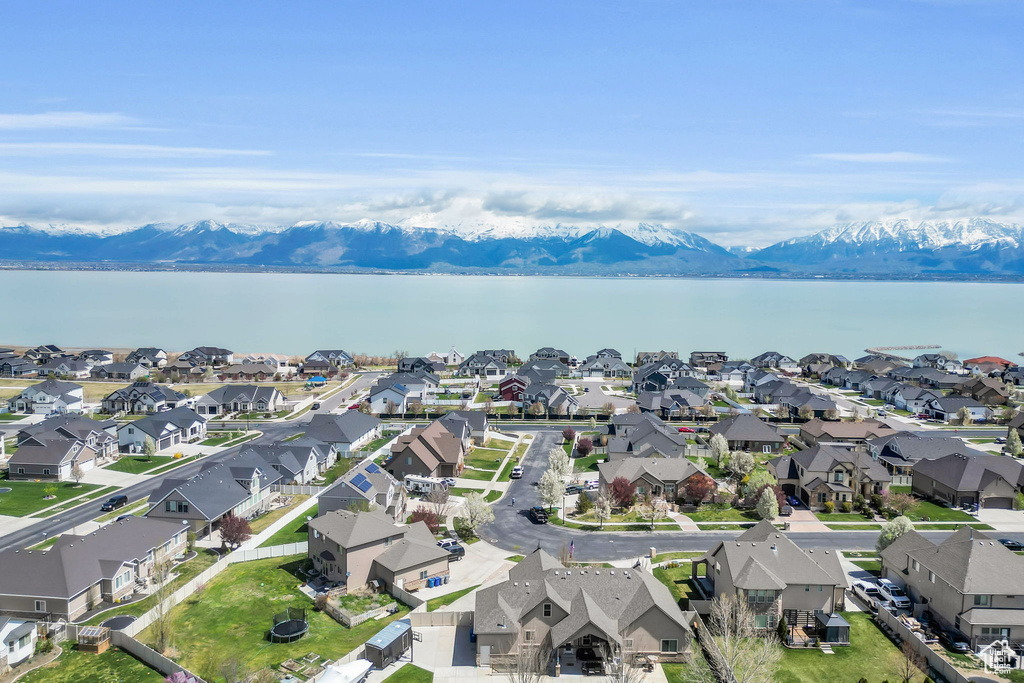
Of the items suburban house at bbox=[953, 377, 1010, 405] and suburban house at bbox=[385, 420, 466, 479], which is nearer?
suburban house at bbox=[385, 420, 466, 479]

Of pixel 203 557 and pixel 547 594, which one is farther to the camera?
pixel 203 557

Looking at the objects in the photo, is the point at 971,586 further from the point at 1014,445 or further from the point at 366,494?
the point at 1014,445

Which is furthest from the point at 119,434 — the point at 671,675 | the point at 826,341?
the point at 826,341

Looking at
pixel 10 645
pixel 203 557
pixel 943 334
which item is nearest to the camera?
pixel 10 645

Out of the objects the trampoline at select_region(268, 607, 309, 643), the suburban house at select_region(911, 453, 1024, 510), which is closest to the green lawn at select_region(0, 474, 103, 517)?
the trampoline at select_region(268, 607, 309, 643)

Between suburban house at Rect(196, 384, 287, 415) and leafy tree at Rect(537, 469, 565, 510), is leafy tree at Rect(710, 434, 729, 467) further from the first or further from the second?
suburban house at Rect(196, 384, 287, 415)

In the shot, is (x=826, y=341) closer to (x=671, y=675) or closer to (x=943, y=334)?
(x=943, y=334)

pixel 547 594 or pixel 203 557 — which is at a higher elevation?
pixel 547 594

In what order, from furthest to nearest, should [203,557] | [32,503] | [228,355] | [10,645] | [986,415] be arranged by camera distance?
[228,355] < [986,415] < [32,503] < [203,557] < [10,645]
